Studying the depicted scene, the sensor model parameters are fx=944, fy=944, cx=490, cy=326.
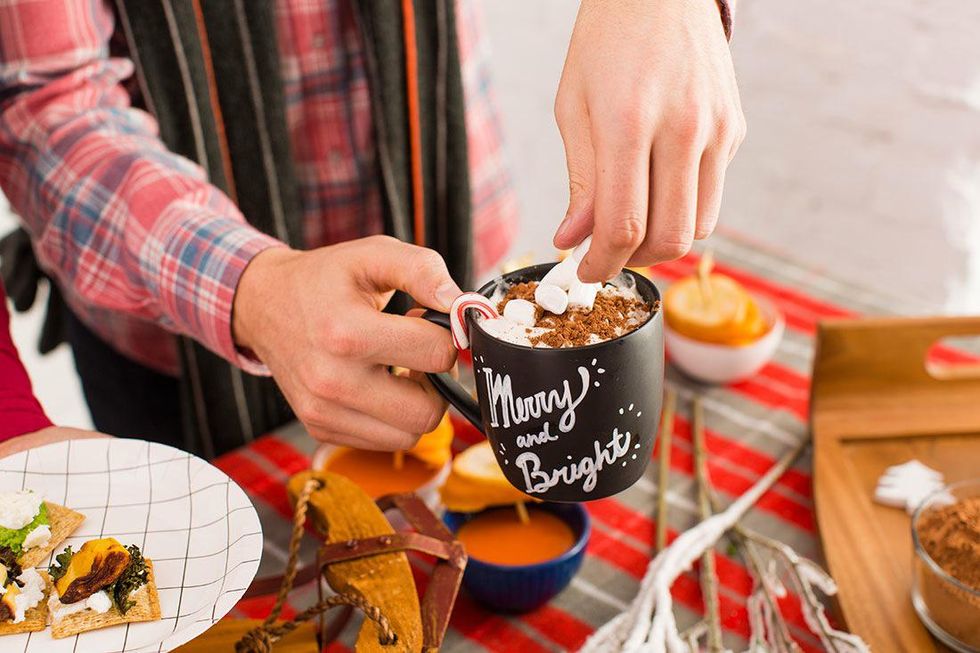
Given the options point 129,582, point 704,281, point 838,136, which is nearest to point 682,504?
point 704,281

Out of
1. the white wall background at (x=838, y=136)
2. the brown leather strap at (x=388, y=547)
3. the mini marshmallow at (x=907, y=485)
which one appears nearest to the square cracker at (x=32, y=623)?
the brown leather strap at (x=388, y=547)

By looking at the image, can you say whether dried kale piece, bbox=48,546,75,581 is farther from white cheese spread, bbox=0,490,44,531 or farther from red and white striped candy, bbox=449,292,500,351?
red and white striped candy, bbox=449,292,500,351

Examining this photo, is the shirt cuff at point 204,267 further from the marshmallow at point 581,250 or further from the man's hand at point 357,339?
the marshmallow at point 581,250

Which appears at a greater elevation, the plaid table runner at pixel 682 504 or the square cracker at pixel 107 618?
the square cracker at pixel 107 618

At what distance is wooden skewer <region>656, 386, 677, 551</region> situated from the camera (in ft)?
3.45

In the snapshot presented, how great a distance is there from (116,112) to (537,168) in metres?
2.07

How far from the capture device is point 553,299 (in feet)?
2.31

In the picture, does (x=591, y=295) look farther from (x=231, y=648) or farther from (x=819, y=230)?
(x=819, y=230)

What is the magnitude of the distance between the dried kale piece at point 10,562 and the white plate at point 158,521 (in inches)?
0.9

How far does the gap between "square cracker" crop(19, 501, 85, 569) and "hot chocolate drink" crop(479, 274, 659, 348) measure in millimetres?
345

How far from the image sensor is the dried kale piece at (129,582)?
64cm

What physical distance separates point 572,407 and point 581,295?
9 cm

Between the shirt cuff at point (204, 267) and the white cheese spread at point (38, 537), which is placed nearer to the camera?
the white cheese spread at point (38, 537)

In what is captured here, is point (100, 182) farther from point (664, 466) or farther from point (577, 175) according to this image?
point (664, 466)
